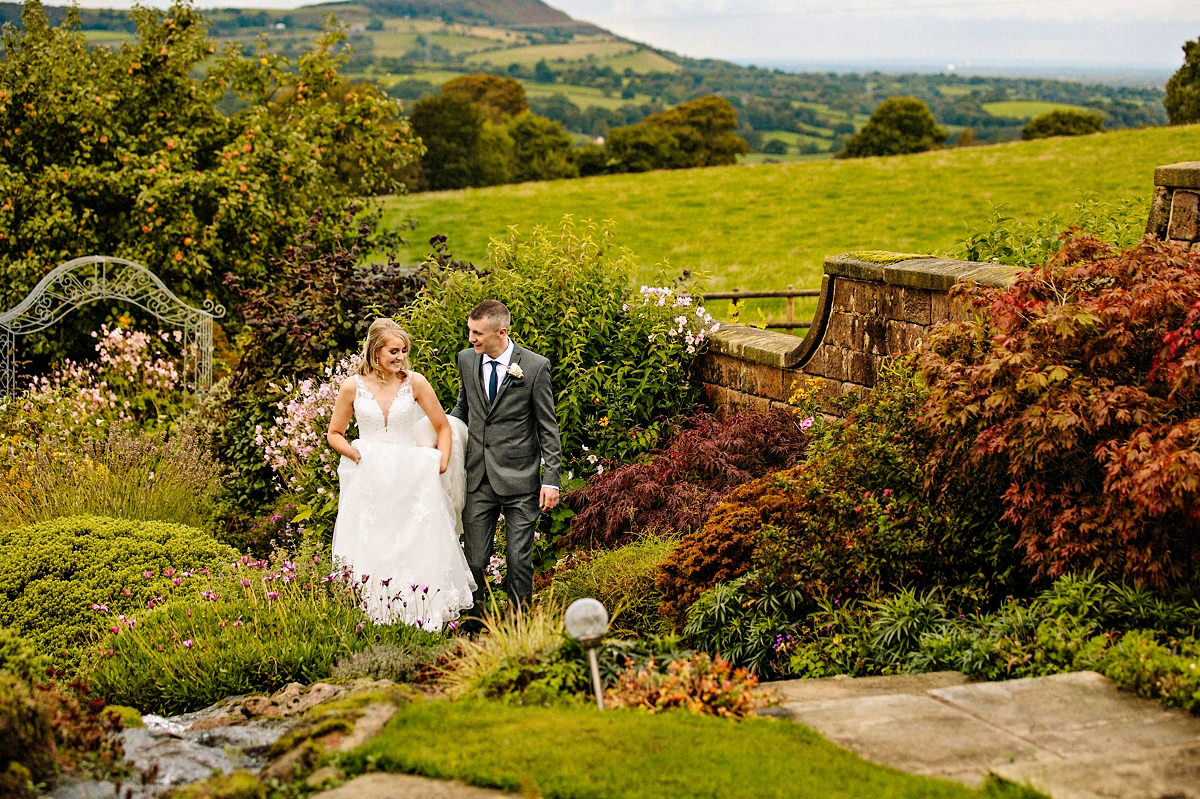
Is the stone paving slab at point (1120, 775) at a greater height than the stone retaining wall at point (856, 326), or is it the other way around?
the stone retaining wall at point (856, 326)

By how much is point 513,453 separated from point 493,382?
17.7 inches

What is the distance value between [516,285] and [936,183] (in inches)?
655

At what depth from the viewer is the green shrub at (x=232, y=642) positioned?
5.79 meters

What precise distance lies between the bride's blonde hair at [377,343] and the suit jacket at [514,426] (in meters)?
0.41

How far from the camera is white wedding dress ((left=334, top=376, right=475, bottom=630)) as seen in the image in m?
6.74

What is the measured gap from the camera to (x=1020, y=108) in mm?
64875

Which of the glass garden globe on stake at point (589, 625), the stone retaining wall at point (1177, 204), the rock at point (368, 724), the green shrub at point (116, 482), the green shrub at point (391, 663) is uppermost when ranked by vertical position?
the stone retaining wall at point (1177, 204)

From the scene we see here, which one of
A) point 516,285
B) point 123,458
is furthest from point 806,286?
point 123,458

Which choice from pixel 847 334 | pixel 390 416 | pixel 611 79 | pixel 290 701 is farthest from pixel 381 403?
pixel 611 79

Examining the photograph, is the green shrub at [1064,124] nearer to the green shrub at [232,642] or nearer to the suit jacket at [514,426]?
the suit jacket at [514,426]

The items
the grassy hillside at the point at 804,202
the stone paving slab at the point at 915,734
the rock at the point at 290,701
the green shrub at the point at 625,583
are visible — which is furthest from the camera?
the grassy hillside at the point at 804,202

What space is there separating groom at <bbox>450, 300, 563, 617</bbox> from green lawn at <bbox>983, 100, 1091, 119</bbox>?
5882 cm

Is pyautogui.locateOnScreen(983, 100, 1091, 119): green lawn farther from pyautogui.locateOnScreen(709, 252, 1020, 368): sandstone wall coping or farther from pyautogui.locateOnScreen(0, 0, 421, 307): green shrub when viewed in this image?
pyautogui.locateOnScreen(709, 252, 1020, 368): sandstone wall coping

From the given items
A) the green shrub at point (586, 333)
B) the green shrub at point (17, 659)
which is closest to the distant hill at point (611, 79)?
the green shrub at point (586, 333)
